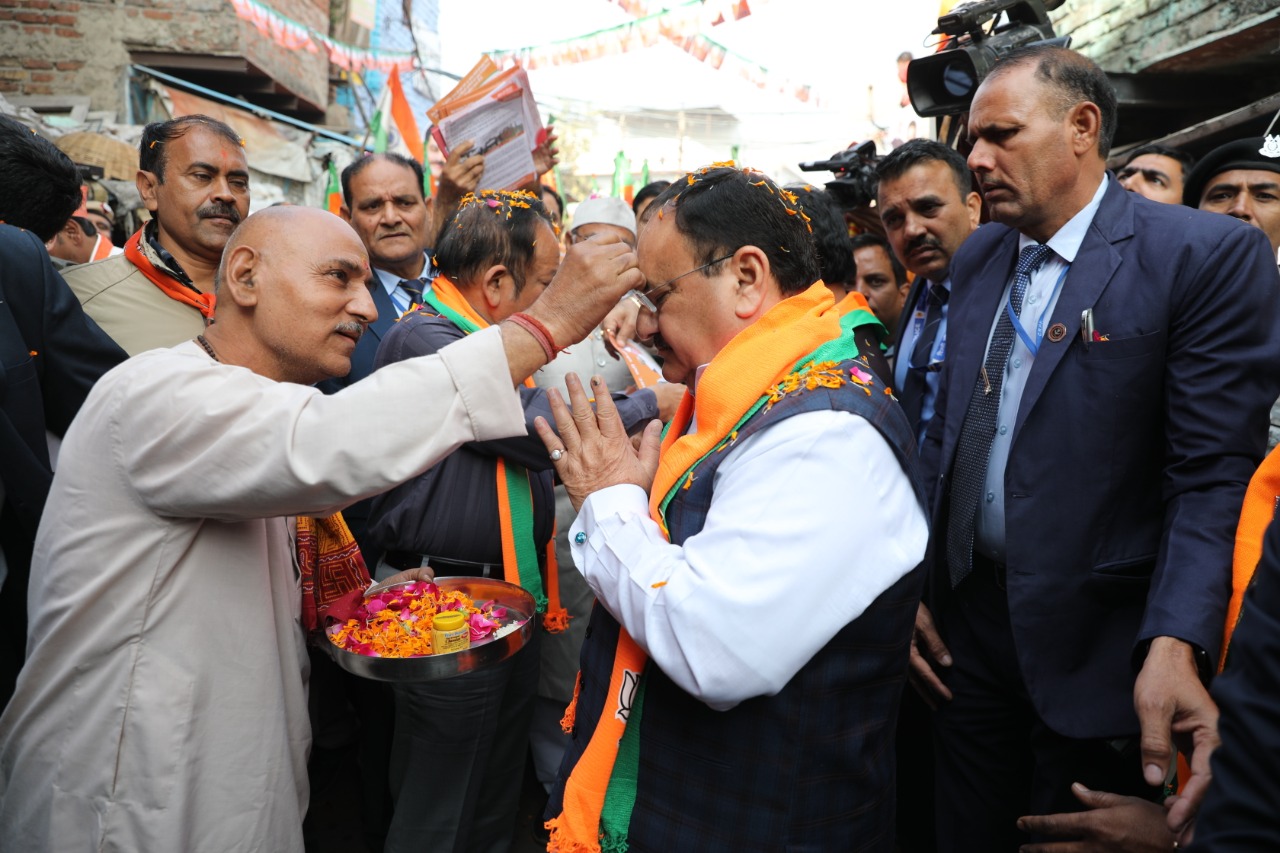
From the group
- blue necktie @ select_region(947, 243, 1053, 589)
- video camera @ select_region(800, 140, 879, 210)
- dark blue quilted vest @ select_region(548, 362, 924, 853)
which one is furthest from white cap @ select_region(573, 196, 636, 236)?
dark blue quilted vest @ select_region(548, 362, 924, 853)

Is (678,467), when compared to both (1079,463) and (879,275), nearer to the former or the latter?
(1079,463)

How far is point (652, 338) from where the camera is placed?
6.49 feet

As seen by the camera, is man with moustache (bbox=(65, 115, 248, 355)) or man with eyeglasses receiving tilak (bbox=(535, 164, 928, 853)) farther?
man with moustache (bbox=(65, 115, 248, 355))

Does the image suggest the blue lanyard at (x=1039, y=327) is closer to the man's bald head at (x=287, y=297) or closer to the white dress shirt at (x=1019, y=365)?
the white dress shirt at (x=1019, y=365)

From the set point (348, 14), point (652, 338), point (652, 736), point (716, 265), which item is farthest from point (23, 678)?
point (348, 14)

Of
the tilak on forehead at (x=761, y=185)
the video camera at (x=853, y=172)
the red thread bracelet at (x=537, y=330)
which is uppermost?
the video camera at (x=853, y=172)

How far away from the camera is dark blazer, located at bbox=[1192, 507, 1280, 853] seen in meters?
0.92

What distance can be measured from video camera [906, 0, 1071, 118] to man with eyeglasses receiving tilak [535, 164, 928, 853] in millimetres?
2395

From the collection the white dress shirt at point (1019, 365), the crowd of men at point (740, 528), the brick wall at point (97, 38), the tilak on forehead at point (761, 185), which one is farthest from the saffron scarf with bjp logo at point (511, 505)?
the brick wall at point (97, 38)

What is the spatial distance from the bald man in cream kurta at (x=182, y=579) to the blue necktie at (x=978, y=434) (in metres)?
1.26

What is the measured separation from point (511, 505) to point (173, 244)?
71.7 inches

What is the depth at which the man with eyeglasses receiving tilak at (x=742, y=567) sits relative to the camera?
1446 mm

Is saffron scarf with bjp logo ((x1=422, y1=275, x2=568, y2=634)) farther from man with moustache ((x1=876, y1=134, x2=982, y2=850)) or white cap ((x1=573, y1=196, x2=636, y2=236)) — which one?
white cap ((x1=573, y1=196, x2=636, y2=236))

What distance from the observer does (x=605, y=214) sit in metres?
4.63
